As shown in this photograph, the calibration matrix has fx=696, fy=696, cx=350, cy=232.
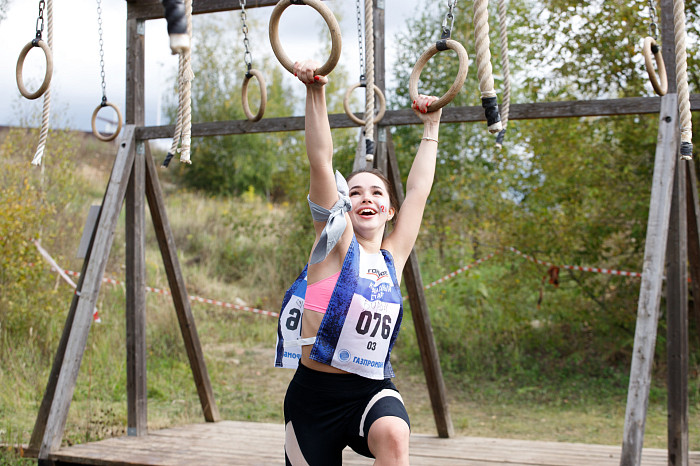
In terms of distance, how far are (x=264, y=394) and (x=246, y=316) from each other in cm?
241

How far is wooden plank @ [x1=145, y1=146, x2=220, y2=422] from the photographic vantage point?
14.8 ft

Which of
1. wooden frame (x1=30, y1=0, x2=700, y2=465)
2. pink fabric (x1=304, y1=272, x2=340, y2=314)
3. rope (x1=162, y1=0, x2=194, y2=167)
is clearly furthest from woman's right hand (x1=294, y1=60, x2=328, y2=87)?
wooden frame (x1=30, y1=0, x2=700, y2=465)

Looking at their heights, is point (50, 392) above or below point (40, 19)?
below

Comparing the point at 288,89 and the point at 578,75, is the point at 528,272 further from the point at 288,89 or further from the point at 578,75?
the point at 288,89

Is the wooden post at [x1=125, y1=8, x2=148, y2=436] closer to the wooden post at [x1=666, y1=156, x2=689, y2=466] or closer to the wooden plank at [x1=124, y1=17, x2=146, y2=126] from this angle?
the wooden plank at [x1=124, y1=17, x2=146, y2=126]

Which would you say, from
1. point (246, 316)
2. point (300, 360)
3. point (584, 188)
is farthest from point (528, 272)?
point (300, 360)

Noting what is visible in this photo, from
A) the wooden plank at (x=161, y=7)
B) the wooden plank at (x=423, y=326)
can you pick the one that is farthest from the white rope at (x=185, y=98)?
the wooden plank at (x=161, y=7)

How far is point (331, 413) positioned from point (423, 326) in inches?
81.5

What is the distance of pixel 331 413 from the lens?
2.18 m

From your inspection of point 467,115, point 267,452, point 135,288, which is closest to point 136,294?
point 135,288

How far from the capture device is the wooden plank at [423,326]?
4059 millimetres

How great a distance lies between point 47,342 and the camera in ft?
21.3

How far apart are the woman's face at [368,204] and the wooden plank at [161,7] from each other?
2.07 m

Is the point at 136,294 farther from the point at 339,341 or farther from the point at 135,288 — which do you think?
the point at 339,341
